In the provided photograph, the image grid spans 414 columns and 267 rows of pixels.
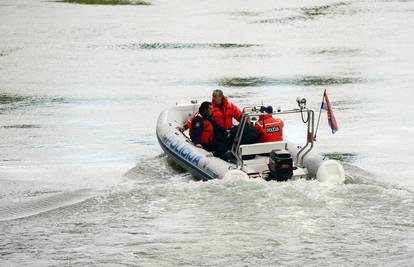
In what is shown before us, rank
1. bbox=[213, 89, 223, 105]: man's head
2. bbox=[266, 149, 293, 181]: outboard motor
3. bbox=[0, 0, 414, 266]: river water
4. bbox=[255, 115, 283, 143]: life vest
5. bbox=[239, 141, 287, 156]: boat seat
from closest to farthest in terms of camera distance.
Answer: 1. bbox=[0, 0, 414, 266]: river water
2. bbox=[266, 149, 293, 181]: outboard motor
3. bbox=[239, 141, 287, 156]: boat seat
4. bbox=[255, 115, 283, 143]: life vest
5. bbox=[213, 89, 223, 105]: man's head

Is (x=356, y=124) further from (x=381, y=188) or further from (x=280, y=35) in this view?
(x=280, y=35)

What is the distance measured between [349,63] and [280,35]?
6.03 m

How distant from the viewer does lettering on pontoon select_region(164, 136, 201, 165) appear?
12719 millimetres

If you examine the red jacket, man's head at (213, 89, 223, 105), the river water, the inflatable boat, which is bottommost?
the river water

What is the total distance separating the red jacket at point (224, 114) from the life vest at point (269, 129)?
550mm

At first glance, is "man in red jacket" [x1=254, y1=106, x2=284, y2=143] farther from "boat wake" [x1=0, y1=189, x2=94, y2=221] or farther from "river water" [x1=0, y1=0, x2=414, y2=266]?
"boat wake" [x1=0, y1=189, x2=94, y2=221]

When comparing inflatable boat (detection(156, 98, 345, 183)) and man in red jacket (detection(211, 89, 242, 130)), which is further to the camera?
man in red jacket (detection(211, 89, 242, 130))

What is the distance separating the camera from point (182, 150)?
1321 centimetres

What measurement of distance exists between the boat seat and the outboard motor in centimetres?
60

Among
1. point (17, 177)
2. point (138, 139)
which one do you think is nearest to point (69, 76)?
point (138, 139)

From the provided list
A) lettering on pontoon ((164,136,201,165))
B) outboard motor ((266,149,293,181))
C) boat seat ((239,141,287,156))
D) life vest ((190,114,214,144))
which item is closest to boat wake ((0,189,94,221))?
lettering on pontoon ((164,136,201,165))

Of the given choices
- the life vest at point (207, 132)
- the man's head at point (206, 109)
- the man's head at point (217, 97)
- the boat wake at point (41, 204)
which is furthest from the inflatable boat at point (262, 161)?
the boat wake at point (41, 204)

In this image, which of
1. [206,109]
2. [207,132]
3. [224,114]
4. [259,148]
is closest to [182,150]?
[207,132]

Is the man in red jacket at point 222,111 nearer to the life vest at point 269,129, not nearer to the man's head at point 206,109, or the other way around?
the man's head at point 206,109
